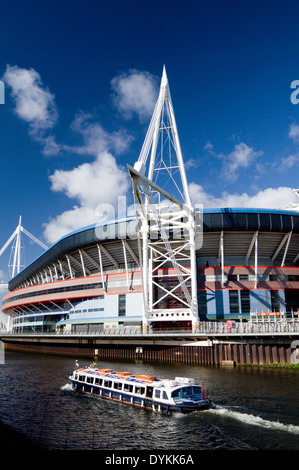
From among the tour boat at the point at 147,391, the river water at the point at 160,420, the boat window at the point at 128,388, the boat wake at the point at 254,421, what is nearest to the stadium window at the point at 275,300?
the river water at the point at 160,420

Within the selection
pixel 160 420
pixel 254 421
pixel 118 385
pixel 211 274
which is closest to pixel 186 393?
pixel 160 420

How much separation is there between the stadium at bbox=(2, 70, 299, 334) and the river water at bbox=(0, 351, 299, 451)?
22.9m

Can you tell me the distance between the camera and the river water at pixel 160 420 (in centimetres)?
1705

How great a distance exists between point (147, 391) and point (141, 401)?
3.00ft

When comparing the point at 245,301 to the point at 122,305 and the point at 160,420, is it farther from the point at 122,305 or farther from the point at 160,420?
the point at 160,420

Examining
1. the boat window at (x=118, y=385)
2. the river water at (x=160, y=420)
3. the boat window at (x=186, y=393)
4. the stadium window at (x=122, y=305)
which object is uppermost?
the stadium window at (x=122, y=305)

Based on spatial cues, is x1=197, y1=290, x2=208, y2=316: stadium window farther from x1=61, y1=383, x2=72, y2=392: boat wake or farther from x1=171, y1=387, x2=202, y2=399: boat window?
x1=171, y1=387, x2=202, y2=399: boat window

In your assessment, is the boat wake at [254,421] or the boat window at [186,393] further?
the boat window at [186,393]

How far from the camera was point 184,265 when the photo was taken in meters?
61.3

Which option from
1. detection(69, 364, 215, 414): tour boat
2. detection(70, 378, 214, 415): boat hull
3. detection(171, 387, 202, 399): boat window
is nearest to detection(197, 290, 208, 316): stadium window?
detection(69, 364, 215, 414): tour boat

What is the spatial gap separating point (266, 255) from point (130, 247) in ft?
82.3

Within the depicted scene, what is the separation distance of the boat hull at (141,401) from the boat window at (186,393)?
1.85 ft

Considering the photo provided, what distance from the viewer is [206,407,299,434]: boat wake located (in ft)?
59.6

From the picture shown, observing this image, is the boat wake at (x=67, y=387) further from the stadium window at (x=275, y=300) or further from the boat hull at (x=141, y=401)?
the stadium window at (x=275, y=300)
